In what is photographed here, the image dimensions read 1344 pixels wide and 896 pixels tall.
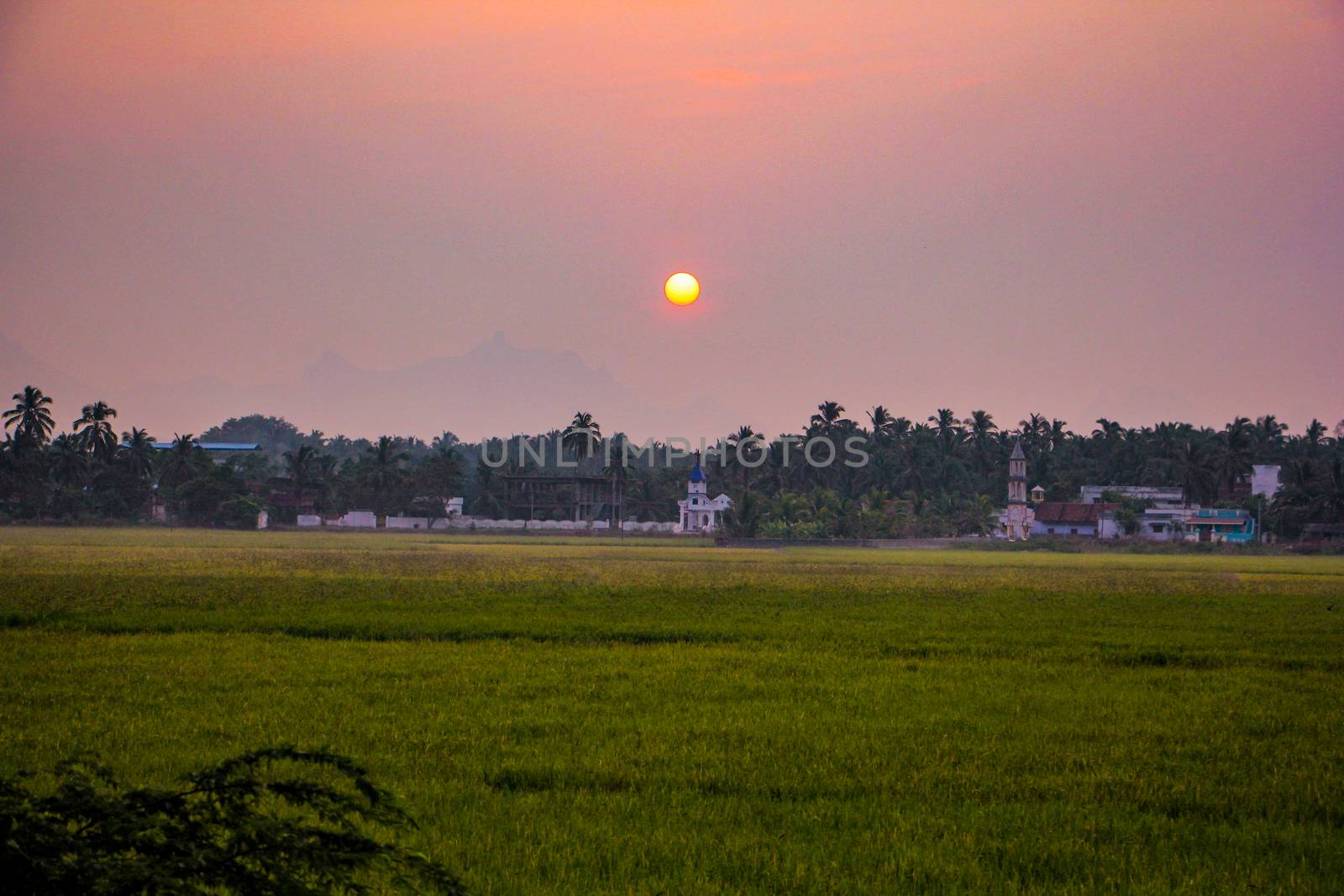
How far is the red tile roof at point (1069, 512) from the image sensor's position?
389 feet

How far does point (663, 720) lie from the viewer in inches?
548

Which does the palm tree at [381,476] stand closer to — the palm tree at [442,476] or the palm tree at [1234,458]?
the palm tree at [442,476]

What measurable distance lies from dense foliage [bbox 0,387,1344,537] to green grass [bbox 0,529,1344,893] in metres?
77.4

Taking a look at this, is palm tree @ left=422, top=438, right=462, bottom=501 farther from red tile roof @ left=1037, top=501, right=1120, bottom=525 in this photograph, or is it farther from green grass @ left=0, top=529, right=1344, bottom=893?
green grass @ left=0, top=529, right=1344, bottom=893

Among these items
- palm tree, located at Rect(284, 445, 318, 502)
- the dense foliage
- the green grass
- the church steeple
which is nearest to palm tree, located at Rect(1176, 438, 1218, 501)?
the dense foliage

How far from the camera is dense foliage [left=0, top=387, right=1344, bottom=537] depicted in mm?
110625

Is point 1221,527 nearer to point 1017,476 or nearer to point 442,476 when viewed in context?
point 1017,476

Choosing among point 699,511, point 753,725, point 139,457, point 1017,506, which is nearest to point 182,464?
point 139,457

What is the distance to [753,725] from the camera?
1359cm

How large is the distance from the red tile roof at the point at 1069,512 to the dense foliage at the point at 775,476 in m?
7.11

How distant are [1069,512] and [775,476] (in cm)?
3421

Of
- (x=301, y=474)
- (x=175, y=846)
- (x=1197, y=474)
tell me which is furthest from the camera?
(x=1197, y=474)

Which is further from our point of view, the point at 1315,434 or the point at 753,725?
the point at 1315,434

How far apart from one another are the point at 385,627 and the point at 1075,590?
82.2 feet
